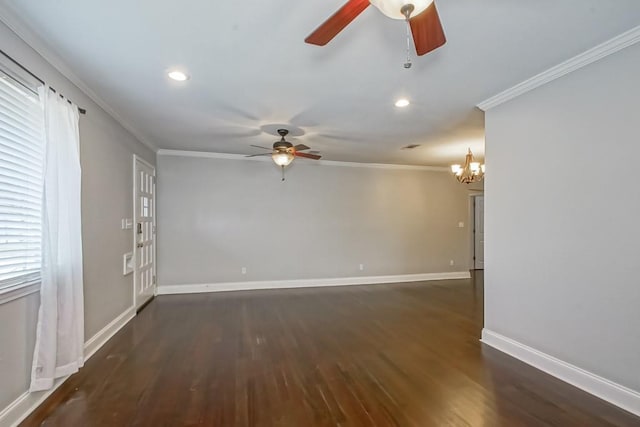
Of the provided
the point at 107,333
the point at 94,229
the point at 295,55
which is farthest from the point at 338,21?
the point at 107,333

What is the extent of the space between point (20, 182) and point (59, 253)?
0.60m

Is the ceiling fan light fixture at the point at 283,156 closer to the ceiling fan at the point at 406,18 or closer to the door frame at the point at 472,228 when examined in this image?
the ceiling fan at the point at 406,18

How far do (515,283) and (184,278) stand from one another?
5250mm

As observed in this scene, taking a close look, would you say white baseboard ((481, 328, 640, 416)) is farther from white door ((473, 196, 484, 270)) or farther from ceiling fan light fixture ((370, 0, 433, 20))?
white door ((473, 196, 484, 270))

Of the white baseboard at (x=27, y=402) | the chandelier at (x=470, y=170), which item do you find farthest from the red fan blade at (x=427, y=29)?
the chandelier at (x=470, y=170)

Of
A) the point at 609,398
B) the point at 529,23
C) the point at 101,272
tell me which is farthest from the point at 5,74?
the point at 609,398

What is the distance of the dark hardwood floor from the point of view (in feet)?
6.83

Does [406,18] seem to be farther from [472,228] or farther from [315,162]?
[472,228]

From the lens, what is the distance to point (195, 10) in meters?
1.86

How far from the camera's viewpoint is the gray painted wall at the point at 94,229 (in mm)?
1981

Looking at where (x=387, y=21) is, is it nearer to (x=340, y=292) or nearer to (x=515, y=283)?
(x=515, y=283)

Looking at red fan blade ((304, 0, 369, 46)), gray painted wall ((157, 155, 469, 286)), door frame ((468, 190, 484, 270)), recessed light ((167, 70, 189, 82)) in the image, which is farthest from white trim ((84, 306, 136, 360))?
door frame ((468, 190, 484, 270))

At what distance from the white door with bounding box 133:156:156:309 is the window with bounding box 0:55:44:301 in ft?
7.04

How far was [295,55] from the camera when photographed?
2.36 metres
